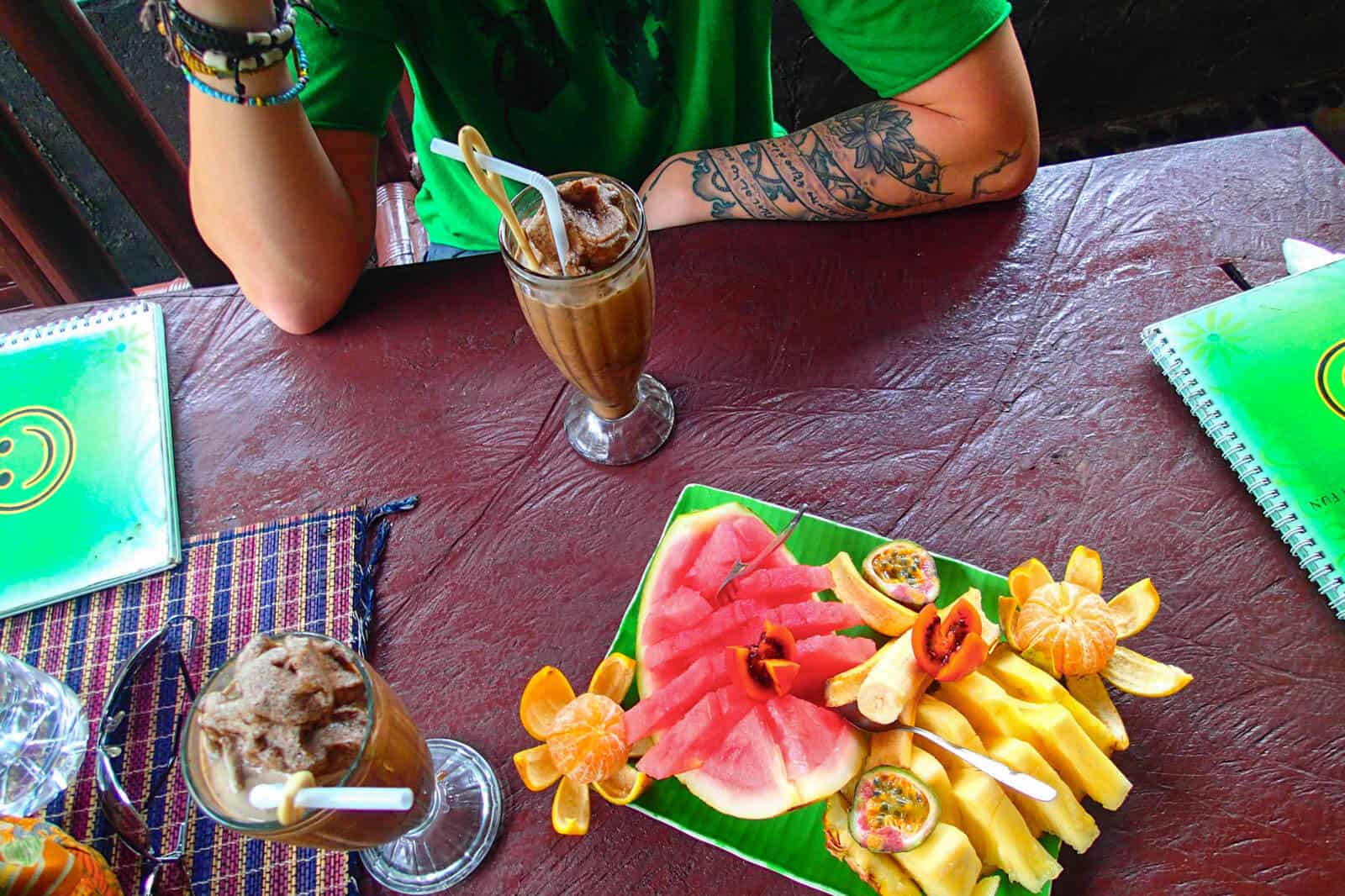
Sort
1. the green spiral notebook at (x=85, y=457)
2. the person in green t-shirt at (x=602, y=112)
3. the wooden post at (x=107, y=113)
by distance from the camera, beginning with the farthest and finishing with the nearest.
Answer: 1. the wooden post at (x=107, y=113)
2. the person in green t-shirt at (x=602, y=112)
3. the green spiral notebook at (x=85, y=457)

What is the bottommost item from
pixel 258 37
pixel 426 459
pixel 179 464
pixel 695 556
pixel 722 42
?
pixel 695 556

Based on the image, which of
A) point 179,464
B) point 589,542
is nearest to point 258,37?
point 179,464

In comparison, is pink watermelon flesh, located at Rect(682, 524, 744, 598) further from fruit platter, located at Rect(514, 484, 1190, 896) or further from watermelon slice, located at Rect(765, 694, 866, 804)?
watermelon slice, located at Rect(765, 694, 866, 804)

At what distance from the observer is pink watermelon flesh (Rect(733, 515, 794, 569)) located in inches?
42.1

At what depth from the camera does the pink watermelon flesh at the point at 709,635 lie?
0.99 m

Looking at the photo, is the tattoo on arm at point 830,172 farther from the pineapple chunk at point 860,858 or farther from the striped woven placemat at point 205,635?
the pineapple chunk at point 860,858

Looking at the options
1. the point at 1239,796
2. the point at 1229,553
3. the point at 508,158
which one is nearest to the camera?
the point at 1239,796

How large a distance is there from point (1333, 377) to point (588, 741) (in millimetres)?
1079

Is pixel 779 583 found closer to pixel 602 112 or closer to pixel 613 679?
pixel 613 679

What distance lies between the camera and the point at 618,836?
36.7 inches

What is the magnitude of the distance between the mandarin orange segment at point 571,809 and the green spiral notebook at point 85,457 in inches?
25.0

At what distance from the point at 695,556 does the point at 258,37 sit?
918mm

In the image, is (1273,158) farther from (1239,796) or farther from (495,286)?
(495,286)

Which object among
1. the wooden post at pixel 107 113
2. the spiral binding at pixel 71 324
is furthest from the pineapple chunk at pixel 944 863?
the wooden post at pixel 107 113
